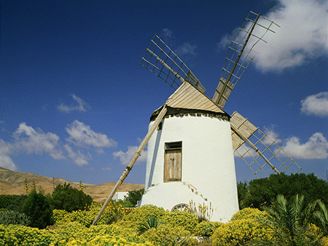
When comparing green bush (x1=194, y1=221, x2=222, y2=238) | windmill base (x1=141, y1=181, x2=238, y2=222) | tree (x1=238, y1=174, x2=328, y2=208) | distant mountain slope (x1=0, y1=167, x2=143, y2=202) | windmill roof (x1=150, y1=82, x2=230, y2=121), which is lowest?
green bush (x1=194, y1=221, x2=222, y2=238)

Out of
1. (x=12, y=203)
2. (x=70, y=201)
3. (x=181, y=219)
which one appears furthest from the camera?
(x=12, y=203)

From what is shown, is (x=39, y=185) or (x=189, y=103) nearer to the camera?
(x=189, y=103)

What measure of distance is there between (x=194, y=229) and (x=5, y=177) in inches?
2558

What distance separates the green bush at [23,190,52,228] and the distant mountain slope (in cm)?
2883

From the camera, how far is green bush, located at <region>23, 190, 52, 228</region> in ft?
52.3

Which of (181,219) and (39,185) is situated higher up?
(39,185)

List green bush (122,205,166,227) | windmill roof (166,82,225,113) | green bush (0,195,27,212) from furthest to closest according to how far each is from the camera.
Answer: green bush (0,195,27,212) → windmill roof (166,82,225,113) → green bush (122,205,166,227)

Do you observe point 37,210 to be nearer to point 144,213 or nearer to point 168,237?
point 144,213

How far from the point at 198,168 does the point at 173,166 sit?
124 centimetres

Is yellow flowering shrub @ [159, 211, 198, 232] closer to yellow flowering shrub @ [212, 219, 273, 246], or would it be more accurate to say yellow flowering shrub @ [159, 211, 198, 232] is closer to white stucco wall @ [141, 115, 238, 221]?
white stucco wall @ [141, 115, 238, 221]

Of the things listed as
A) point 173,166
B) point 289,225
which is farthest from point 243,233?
point 173,166

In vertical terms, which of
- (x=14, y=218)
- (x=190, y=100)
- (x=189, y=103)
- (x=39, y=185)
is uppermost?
(x=39, y=185)

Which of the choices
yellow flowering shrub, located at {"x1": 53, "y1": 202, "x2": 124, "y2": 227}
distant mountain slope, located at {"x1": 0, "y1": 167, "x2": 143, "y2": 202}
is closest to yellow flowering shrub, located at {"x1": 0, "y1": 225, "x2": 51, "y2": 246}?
yellow flowering shrub, located at {"x1": 53, "y1": 202, "x2": 124, "y2": 227}

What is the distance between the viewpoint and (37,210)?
634 inches
